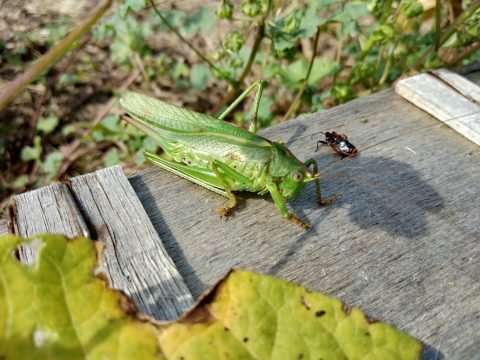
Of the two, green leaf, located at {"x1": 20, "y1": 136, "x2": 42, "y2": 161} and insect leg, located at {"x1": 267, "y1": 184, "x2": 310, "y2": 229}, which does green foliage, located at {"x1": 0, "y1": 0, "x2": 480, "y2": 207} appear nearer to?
green leaf, located at {"x1": 20, "y1": 136, "x2": 42, "y2": 161}

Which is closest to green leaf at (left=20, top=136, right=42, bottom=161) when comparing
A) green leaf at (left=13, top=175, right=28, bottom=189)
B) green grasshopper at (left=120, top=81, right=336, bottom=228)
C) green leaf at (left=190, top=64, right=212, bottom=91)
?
green leaf at (left=13, top=175, right=28, bottom=189)

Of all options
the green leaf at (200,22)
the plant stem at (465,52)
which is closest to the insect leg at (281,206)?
the green leaf at (200,22)

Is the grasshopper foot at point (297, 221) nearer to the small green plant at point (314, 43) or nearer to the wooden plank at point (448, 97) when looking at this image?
the wooden plank at point (448, 97)

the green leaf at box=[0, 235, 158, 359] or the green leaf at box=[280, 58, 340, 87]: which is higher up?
the green leaf at box=[0, 235, 158, 359]

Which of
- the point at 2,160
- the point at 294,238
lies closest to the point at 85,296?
the point at 294,238

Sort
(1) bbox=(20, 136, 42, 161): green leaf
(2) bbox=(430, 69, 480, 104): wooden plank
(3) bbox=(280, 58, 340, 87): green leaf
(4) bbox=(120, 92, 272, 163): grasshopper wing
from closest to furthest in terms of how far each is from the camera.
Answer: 1. (4) bbox=(120, 92, 272, 163): grasshopper wing
2. (2) bbox=(430, 69, 480, 104): wooden plank
3. (3) bbox=(280, 58, 340, 87): green leaf
4. (1) bbox=(20, 136, 42, 161): green leaf

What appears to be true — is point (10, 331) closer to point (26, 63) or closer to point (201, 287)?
point (201, 287)
